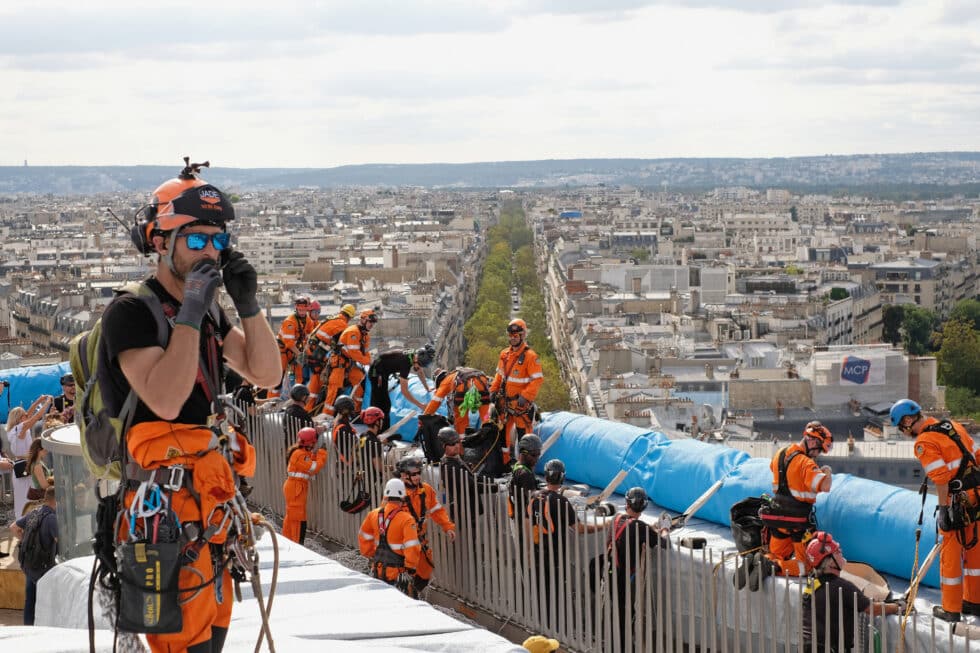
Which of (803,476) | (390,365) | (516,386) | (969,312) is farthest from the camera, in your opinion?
(969,312)

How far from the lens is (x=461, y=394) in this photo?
1148cm

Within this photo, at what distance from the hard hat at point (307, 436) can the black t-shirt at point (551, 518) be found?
2.21 meters

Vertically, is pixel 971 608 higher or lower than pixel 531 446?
lower

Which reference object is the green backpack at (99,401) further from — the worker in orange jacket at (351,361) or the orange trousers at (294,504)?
the worker in orange jacket at (351,361)

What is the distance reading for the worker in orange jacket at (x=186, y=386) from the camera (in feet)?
14.2

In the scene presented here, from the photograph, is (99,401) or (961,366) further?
(961,366)

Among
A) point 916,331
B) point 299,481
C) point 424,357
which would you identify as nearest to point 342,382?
point 424,357

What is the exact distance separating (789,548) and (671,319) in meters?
63.6

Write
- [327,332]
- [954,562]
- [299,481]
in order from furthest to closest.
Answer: [327,332], [299,481], [954,562]

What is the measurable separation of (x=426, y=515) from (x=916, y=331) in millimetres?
87859

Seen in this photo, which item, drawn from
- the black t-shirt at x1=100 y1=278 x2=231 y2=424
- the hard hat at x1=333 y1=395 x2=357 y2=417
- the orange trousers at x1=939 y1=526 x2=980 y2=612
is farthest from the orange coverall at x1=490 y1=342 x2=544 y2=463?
the black t-shirt at x1=100 y1=278 x2=231 y2=424

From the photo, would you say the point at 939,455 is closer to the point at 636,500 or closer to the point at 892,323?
the point at 636,500

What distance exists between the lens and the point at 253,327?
4621 millimetres

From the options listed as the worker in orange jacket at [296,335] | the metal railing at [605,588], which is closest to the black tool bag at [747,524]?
the metal railing at [605,588]
